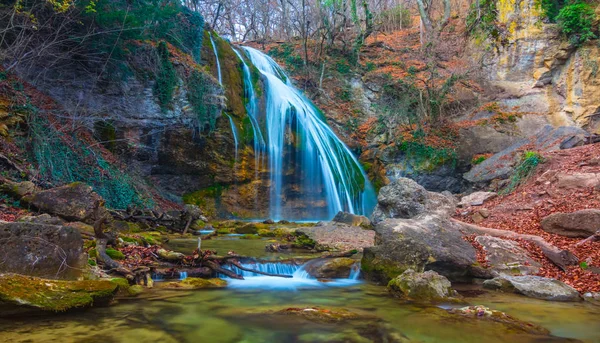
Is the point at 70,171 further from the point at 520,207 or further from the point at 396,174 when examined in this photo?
the point at 396,174

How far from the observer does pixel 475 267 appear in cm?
569

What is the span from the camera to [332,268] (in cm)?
602

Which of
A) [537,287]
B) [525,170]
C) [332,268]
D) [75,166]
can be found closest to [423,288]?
[537,287]

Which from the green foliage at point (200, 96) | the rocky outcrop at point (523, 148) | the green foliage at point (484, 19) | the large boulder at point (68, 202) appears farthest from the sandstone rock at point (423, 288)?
the green foliage at point (484, 19)

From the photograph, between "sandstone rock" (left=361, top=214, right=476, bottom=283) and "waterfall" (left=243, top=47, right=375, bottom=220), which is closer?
"sandstone rock" (left=361, top=214, right=476, bottom=283)

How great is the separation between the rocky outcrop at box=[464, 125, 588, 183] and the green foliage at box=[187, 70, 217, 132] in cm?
1023

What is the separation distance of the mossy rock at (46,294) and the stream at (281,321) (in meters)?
0.10

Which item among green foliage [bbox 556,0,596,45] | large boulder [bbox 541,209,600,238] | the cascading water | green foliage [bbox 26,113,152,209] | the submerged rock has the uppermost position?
green foliage [bbox 556,0,596,45]

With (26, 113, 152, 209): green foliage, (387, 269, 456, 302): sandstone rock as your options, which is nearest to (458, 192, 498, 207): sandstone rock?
(387, 269, 456, 302): sandstone rock

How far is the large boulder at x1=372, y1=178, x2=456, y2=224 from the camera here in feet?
33.0

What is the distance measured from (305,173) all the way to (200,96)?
537cm

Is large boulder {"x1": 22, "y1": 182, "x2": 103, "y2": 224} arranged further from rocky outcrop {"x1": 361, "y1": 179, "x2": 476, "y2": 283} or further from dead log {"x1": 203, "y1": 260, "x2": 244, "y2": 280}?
rocky outcrop {"x1": 361, "y1": 179, "x2": 476, "y2": 283}

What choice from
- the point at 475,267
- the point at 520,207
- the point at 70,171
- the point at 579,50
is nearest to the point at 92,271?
the point at 475,267

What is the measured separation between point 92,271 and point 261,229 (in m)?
6.28
